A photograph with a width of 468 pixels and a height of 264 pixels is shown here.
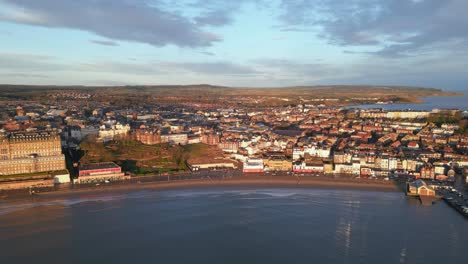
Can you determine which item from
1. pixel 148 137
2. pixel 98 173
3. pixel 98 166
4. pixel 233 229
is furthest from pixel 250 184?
pixel 148 137

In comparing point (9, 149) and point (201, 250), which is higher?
point (9, 149)

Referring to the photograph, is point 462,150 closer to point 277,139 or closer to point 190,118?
point 277,139

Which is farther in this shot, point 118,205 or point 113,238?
point 118,205

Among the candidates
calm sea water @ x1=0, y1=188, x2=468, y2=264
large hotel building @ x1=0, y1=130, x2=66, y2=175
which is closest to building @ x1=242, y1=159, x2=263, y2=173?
calm sea water @ x1=0, y1=188, x2=468, y2=264

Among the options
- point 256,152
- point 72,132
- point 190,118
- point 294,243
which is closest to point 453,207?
point 294,243

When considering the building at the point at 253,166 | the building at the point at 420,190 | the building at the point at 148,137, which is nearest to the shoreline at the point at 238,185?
the building at the point at 420,190

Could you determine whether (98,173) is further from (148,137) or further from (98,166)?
(148,137)
